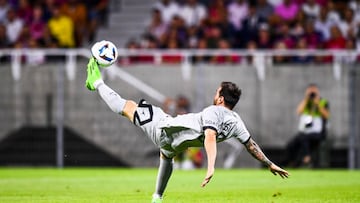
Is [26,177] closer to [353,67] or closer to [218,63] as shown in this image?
[218,63]

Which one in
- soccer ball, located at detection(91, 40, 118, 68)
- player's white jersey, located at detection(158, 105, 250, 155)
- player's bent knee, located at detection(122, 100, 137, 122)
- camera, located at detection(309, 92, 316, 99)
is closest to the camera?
player's white jersey, located at detection(158, 105, 250, 155)

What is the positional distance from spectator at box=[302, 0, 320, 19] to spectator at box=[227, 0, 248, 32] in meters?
1.69

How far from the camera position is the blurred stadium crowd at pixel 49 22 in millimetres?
28016

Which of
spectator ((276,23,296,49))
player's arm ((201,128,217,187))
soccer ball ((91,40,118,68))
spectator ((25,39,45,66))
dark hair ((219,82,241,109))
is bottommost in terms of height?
spectator ((25,39,45,66))

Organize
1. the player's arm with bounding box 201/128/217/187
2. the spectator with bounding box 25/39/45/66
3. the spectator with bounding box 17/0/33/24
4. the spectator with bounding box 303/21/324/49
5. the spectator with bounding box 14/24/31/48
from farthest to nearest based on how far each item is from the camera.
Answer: the spectator with bounding box 17/0/33/24
the spectator with bounding box 14/24/31/48
the spectator with bounding box 303/21/324/49
the spectator with bounding box 25/39/45/66
the player's arm with bounding box 201/128/217/187

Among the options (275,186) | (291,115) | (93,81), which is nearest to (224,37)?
(291,115)

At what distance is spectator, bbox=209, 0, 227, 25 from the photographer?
27.7m

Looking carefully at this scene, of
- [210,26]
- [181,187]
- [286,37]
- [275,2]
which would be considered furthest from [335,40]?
[181,187]

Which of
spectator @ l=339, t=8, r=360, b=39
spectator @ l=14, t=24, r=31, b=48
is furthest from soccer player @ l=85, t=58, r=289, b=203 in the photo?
spectator @ l=14, t=24, r=31, b=48

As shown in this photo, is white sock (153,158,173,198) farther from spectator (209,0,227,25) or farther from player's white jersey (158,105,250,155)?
spectator (209,0,227,25)

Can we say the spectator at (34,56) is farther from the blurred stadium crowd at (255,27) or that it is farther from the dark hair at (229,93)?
the dark hair at (229,93)

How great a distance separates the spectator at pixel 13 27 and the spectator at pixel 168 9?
13.5 ft

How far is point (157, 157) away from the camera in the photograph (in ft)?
86.3

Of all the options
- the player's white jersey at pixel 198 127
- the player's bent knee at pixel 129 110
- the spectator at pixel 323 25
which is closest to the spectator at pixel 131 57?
the spectator at pixel 323 25
